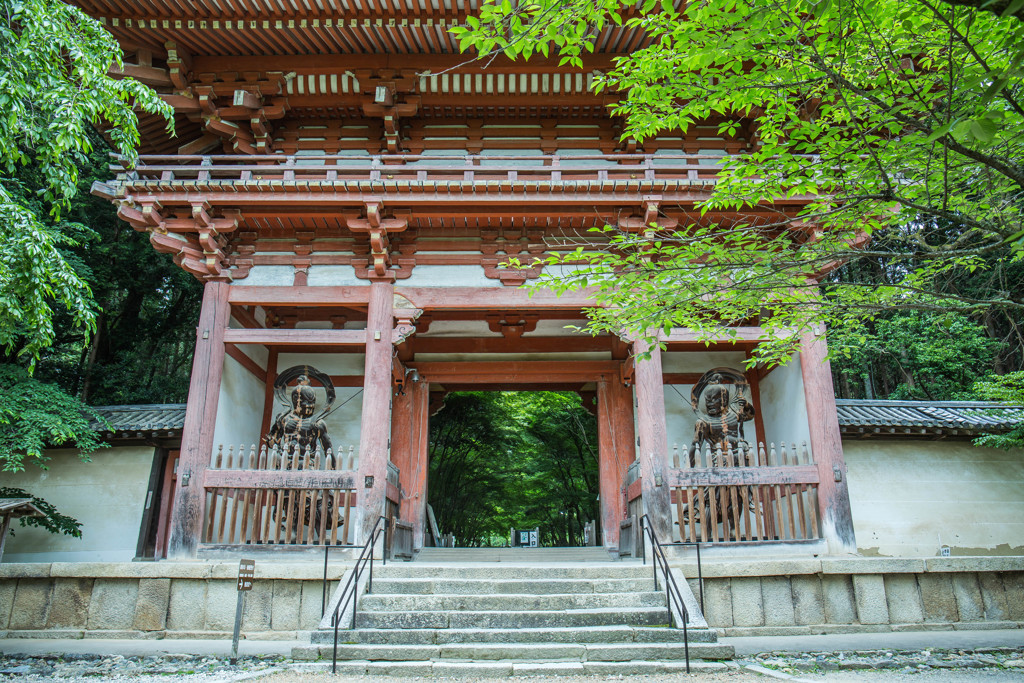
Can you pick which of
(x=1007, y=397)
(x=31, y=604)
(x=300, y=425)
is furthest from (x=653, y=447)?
(x=31, y=604)

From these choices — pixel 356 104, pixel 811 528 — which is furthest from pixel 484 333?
pixel 811 528

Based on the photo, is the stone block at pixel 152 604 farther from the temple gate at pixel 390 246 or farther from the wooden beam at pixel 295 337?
the wooden beam at pixel 295 337

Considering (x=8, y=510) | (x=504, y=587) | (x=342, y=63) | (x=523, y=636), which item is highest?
(x=342, y=63)

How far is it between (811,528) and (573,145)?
620 centimetres

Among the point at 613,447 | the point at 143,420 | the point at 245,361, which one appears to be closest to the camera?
the point at 245,361

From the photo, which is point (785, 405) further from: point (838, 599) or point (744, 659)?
point (744, 659)

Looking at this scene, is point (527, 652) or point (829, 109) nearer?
point (829, 109)

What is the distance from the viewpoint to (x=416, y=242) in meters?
8.69

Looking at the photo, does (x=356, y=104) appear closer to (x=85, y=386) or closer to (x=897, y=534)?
(x=85, y=386)

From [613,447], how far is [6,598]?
7776mm

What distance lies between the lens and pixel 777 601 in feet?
20.4

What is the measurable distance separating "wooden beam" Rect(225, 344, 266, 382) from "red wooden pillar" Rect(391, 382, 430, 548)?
2.10 metres

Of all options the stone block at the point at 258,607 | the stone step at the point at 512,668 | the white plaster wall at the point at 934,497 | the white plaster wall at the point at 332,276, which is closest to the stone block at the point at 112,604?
the stone block at the point at 258,607

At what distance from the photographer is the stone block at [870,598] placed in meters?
6.24
